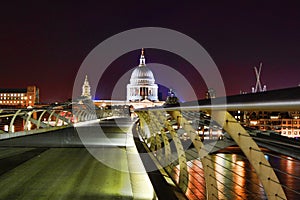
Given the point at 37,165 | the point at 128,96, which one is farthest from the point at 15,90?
the point at 37,165

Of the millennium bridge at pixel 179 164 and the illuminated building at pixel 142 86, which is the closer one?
the millennium bridge at pixel 179 164

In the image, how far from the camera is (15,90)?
15725 cm

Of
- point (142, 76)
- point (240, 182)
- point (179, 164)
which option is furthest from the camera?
point (142, 76)

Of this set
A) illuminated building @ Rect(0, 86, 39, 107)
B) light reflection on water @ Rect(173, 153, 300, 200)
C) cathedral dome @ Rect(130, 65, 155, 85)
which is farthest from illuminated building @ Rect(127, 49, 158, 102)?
light reflection on water @ Rect(173, 153, 300, 200)

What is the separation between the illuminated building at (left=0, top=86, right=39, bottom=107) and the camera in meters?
154

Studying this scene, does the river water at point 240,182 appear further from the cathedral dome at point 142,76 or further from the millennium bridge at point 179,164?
the cathedral dome at point 142,76

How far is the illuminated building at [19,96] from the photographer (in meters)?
154

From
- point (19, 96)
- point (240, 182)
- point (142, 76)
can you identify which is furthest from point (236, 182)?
point (19, 96)

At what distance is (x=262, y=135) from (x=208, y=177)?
107 cm

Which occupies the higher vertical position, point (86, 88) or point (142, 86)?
point (86, 88)

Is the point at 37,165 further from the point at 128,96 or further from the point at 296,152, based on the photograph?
the point at 128,96

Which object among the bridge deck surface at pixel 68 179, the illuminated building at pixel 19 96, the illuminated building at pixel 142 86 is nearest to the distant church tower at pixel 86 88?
the illuminated building at pixel 19 96

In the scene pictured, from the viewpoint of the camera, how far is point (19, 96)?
155375 mm

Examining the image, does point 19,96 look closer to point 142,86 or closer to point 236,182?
point 142,86
